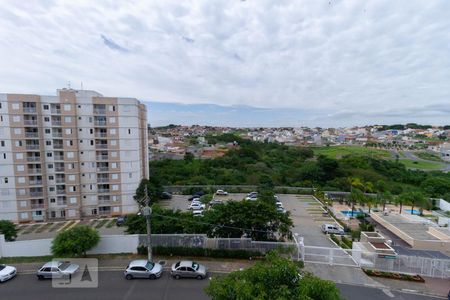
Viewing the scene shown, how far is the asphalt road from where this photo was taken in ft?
45.6

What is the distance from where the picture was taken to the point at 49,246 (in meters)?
18.8

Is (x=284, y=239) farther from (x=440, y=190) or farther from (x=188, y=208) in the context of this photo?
(x=440, y=190)

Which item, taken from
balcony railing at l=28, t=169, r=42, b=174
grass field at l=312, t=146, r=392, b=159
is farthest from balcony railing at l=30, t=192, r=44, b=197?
grass field at l=312, t=146, r=392, b=159

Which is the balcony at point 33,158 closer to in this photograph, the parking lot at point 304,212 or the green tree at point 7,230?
the green tree at point 7,230

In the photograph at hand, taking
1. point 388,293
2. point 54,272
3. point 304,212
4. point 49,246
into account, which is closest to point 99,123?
point 49,246

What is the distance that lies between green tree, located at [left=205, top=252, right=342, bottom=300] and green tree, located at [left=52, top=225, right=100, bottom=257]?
1240 cm

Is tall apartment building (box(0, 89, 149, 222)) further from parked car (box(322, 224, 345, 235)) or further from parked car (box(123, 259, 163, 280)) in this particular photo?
parked car (box(322, 224, 345, 235))

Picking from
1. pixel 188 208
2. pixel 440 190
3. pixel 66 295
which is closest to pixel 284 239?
pixel 66 295

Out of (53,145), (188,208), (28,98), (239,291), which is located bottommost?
(188,208)

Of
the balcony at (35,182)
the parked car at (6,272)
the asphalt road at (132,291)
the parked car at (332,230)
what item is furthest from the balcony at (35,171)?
the parked car at (332,230)

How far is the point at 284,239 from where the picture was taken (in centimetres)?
1948

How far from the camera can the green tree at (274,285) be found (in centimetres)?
736

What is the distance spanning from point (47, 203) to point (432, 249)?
4034 cm

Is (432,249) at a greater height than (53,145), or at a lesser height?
lesser
